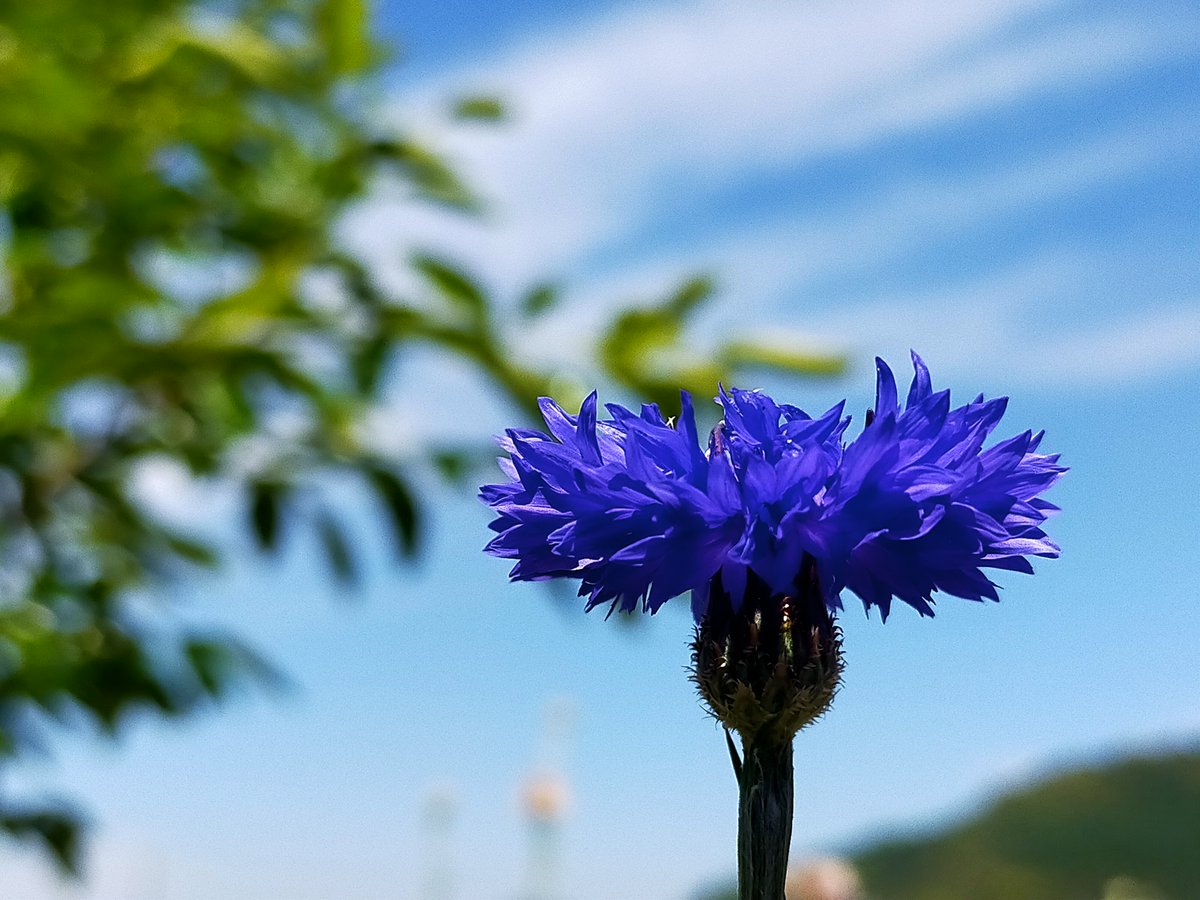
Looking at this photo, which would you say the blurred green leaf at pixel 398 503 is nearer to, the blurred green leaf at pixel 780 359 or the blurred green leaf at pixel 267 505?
the blurred green leaf at pixel 267 505

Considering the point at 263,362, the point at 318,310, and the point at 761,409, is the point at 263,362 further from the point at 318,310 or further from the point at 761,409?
the point at 761,409

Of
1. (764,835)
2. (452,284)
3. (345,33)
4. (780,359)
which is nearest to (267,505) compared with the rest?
(452,284)

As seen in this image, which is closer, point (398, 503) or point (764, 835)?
point (764, 835)

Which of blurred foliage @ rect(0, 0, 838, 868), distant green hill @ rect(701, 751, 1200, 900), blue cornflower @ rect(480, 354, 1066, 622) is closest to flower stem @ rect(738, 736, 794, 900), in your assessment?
blue cornflower @ rect(480, 354, 1066, 622)

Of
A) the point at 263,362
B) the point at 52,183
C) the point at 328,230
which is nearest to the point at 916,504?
the point at 263,362

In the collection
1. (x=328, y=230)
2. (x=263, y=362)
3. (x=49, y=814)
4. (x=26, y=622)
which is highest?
(x=328, y=230)

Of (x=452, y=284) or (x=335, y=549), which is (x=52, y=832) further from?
(x=452, y=284)
